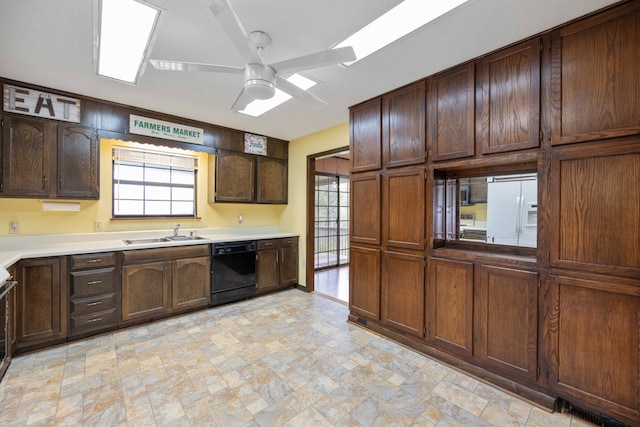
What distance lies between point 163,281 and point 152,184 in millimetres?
1420

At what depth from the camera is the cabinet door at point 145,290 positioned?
305 centimetres

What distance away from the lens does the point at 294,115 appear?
138 inches

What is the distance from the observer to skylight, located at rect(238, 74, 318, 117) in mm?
2550

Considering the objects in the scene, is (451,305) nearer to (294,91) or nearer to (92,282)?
(294,91)

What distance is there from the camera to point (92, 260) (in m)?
2.83

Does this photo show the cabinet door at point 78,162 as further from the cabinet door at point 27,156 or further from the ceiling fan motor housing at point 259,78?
the ceiling fan motor housing at point 259,78

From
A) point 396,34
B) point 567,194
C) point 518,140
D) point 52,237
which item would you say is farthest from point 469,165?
point 52,237

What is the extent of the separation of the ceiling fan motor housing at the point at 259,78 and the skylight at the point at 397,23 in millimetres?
655

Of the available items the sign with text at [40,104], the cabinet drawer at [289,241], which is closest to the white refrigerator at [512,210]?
the cabinet drawer at [289,241]

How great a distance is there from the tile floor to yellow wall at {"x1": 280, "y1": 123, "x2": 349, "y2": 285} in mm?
1817

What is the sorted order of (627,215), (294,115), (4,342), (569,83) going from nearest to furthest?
1. (627,215)
2. (569,83)
3. (4,342)
4. (294,115)

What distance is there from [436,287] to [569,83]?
1.79m

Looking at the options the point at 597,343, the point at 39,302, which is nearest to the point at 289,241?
the point at 39,302

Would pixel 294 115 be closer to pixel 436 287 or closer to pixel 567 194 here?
pixel 436 287
